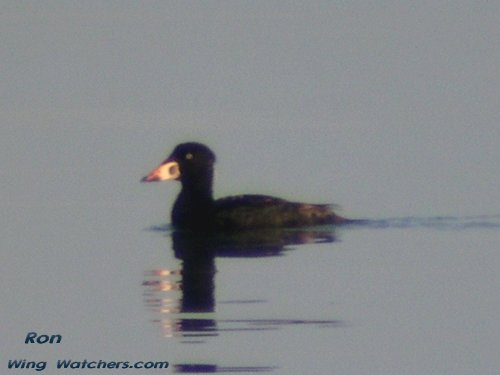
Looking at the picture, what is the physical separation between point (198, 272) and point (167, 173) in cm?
371

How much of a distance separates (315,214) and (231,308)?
4.64 metres

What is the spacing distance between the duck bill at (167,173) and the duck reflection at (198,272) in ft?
2.24

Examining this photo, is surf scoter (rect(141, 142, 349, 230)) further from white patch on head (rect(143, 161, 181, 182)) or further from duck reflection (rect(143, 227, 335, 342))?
duck reflection (rect(143, 227, 335, 342))

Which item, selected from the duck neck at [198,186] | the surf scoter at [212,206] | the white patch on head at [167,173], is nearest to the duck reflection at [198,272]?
the surf scoter at [212,206]

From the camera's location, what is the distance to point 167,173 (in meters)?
18.5

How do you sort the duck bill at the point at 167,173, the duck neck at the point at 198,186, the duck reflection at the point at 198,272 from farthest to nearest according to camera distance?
the duck bill at the point at 167,173
the duck neck at the point at 198,186
the duck reflection at the point at 198,272

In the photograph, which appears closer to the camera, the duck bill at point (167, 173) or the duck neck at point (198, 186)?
the duck neck at point (198, 186)

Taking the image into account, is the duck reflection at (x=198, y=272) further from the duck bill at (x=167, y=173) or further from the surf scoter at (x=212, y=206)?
the duck bill at (x=167, y=173)

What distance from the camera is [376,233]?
17.3m

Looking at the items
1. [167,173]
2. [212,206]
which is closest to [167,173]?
[167,173]

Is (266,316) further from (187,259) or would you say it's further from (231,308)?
(187,259)

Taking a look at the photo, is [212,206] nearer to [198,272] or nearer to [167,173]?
[167,173]

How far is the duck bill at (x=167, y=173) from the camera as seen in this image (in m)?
18.5

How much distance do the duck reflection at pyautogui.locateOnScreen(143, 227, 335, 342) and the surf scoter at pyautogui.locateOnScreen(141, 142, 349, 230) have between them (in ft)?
0.39
